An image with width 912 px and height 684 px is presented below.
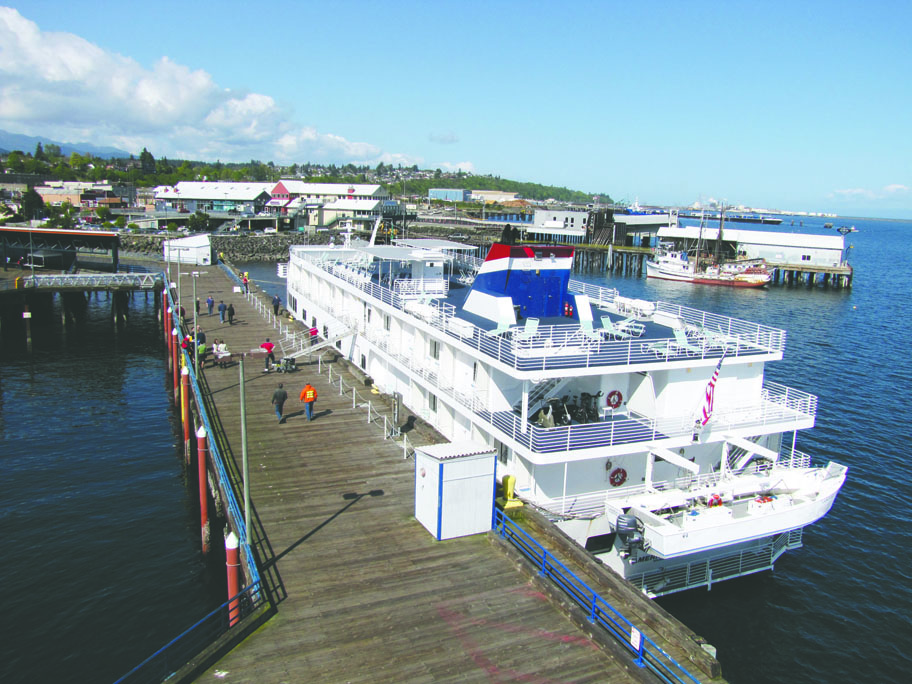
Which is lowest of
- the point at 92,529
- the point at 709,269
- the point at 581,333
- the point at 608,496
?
the point at 92,529

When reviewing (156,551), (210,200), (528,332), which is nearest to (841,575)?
(528,332)

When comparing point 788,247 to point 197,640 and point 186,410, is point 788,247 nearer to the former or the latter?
point 186,410

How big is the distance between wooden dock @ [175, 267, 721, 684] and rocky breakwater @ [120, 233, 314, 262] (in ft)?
317

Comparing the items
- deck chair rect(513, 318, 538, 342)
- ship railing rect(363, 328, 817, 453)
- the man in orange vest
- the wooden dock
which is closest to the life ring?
ship railing rect(363, 328, 817, 453)

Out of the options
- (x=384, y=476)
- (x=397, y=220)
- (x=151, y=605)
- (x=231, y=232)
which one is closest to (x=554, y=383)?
(x=384, y=476)

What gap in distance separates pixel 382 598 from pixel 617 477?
9.18m

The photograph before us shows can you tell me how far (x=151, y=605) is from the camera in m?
18.4

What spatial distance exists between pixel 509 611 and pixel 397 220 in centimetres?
14345

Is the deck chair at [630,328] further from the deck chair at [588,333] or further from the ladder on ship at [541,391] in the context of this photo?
the ladder on ship at [541,391]

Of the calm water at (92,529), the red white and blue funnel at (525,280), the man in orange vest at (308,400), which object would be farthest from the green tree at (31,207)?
the red white and blue funnel at (525,280)

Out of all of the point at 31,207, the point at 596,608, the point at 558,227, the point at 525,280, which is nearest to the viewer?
the point at 596,608

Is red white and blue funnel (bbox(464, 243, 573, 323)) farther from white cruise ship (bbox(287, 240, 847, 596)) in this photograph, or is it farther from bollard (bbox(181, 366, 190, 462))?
bollard (bbox(181, 366, 190, 462))

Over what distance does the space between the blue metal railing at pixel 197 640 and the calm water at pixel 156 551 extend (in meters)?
0.54

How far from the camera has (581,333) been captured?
2031 centimetres
